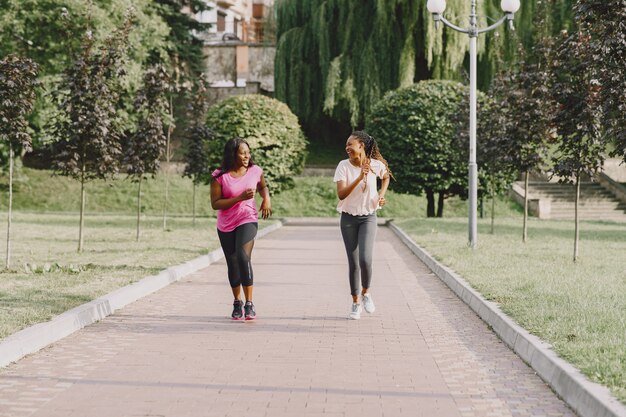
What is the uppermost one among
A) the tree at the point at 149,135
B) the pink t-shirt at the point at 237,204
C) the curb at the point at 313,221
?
the tree at the point at 149,135

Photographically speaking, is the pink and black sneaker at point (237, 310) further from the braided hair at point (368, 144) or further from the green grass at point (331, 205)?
the green grass at point (331, 205)

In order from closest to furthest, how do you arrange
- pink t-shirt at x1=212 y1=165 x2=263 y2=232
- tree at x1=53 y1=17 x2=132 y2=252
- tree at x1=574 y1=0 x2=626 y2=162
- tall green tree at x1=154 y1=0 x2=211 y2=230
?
1. pink t-shirt at x1=212 y1=165 x2=263 y2=232
2. tree at x1=574 y1=0 x2=626 y2=162
3. tree at x1=53 y1=17 x2=132 y2=252
4. tall green tree at x1=154 y1=0 x2=211 y2=230

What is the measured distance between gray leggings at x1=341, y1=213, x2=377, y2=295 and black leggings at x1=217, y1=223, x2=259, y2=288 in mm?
958

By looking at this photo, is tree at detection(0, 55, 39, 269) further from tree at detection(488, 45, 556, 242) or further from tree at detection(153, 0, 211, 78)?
tree at detection(153, 0, 211, 78)

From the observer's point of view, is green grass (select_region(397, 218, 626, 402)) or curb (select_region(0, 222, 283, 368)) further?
curb (select_region(0, 222, 283, 368))

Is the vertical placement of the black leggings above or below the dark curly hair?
below

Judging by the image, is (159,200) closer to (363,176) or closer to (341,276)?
(341,276)

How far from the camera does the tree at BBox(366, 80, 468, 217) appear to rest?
1346 inches

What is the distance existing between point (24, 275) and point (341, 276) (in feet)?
15.9

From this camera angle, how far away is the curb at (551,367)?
224 inches

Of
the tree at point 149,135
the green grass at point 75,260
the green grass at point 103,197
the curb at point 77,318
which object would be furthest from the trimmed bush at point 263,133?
the curb at point 77,318

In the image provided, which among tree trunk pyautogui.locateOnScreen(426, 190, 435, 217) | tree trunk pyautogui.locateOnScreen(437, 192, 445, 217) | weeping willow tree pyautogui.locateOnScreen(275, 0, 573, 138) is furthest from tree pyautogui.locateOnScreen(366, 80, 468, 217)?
weeping willow tree pyautogui.locateOnScreen(275, 0, 573, 138)

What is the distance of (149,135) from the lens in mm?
23828

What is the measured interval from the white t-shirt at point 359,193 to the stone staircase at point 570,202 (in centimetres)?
2928
